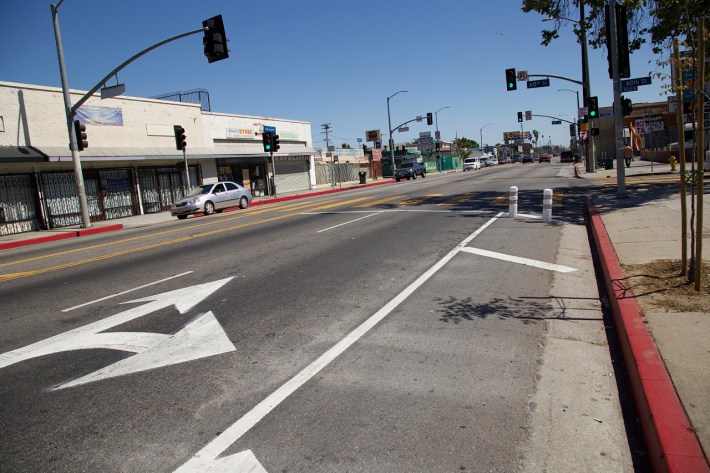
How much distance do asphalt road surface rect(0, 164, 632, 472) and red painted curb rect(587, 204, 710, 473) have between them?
19 cm

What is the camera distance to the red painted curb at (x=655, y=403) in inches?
111

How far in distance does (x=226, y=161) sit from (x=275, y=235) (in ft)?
73.3

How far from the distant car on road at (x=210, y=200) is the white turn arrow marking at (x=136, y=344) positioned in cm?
1735

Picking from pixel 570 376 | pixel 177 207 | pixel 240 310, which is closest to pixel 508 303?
pixel 570 376

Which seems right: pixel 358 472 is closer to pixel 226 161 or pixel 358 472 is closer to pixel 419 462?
pixel 419 462

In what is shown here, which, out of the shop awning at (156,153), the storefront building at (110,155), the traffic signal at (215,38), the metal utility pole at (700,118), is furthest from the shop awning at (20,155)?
the metal utility pole at (700,118)

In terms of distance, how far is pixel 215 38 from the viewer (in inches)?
648

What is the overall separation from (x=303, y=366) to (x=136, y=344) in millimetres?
1983

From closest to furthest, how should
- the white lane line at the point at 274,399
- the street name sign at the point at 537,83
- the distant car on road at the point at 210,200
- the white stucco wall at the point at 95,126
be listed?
the white lane line at the point at 274,399 → the white stucco wall at the point at 95,126 → the distant car on road at the point at 210,200 → the street name sign at the point at 537,83

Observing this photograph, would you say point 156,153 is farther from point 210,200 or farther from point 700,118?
point 700,118

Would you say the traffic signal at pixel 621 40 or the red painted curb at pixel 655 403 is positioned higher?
the traffic signal at pixel 621 40

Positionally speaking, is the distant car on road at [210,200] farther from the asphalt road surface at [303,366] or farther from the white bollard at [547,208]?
the white bollard at [547,208]

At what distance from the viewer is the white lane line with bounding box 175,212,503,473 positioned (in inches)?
126

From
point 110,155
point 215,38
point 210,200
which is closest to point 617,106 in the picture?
point 215,38
